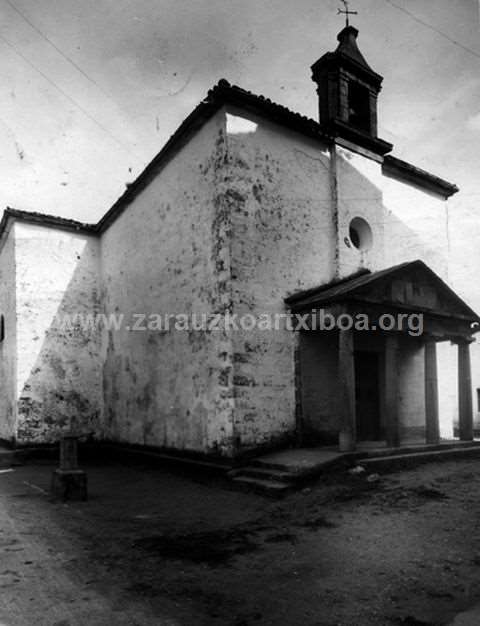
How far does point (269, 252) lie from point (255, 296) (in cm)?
93

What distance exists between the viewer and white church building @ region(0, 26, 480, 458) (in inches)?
363

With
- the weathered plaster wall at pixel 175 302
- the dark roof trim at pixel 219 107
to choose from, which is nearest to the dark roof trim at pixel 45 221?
the weathered plaster wall at pixel 175 302

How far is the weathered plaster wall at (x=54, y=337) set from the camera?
13.9 metres

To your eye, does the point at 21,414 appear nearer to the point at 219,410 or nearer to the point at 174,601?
the point at 219,410

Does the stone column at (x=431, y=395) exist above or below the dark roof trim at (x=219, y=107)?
below

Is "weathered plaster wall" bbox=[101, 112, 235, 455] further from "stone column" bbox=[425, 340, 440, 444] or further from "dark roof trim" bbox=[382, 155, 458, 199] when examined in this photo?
"dark roof trim" bbox=[382, 155, 458, 199]

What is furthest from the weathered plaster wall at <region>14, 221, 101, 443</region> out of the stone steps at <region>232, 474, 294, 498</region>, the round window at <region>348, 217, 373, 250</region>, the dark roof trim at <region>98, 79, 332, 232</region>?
the round window at <region>348, 217, 373, 250</region>

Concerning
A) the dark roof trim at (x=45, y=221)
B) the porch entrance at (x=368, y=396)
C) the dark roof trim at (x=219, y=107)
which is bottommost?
the porch entrance at (x=368, y=396)

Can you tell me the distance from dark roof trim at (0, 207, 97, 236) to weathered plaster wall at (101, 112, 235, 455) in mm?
1509

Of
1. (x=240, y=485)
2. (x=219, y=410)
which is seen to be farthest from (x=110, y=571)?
(x=219, y=410)

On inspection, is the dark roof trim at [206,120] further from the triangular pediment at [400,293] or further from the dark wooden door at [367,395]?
the dark wooden door at [367,395]

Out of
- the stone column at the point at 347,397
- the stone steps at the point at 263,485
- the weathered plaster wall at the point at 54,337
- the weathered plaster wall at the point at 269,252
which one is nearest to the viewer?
the stone steps at the point at 263,485

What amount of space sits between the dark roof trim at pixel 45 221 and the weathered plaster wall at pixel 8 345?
583 millimetres

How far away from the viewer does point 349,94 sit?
1204 cm
